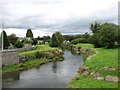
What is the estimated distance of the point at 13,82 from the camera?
67.0 feet

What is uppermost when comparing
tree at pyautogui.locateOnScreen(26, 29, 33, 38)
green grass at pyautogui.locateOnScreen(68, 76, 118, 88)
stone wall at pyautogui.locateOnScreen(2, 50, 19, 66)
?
tree at pyautogui.locateOnScreen(26, 29, 33, 38)

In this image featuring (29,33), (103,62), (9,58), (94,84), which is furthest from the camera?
(29,33)

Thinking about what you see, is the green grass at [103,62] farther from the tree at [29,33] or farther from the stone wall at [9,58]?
the tree at [29,33]

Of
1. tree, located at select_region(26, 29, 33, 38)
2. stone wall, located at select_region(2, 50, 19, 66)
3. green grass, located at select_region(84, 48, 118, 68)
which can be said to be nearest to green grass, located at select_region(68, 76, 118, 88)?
green grass, located at select_region(84, 48, 118, 68)

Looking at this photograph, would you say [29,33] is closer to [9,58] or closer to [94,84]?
[9,58]

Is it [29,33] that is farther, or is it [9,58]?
[29,33]

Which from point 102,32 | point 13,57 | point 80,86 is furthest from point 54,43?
point 80,86

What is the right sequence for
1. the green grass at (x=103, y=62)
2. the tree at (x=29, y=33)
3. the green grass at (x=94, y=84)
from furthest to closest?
the tree at (x=29, y=33) < the green grass at (x=103, y=62) < the green grass at (x=94, y=84)

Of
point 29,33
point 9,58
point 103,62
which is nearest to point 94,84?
point 103,62

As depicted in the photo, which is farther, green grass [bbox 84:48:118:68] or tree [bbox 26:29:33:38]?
tree [bbox 26:29:33:38]

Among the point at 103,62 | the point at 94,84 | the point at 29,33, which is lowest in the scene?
the point at 94,84

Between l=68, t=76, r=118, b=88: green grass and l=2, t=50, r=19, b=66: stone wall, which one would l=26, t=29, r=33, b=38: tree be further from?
l=68, t=76, r=118, b=88: green grass

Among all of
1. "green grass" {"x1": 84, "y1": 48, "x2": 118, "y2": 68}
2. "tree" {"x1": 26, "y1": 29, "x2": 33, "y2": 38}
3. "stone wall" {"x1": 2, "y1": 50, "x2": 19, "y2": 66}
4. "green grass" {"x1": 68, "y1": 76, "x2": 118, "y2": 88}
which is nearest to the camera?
"green grass" {"x1": 68, "y1": 76, "x2": 118, "y2": 88}

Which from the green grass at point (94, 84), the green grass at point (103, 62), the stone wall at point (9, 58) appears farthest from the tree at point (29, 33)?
the green grass at point (94, 84)
